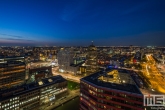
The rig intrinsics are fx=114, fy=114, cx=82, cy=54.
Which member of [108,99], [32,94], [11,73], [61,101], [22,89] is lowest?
[61,101]

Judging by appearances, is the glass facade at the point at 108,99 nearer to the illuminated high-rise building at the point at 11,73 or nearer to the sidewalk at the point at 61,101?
the sidewalk at the point at 61,101

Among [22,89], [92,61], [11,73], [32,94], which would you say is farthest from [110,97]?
[92,61]

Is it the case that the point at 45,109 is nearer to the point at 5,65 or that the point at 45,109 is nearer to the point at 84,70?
the point at 5,65

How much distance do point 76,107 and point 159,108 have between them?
32.8 metres

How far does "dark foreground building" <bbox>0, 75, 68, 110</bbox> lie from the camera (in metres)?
42.5

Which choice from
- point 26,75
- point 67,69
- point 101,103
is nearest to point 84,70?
point 67,69

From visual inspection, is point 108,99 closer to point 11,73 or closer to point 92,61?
point 11,73

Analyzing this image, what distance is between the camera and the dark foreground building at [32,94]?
4252cm

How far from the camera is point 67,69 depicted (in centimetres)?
11200
